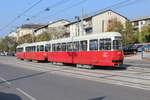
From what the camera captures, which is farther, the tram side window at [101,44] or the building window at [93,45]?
the building window at [93,45]

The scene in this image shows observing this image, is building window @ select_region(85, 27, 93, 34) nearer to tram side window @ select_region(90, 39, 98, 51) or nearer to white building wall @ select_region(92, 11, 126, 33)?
white building wall @ select_region(92, 11, 126, 33)

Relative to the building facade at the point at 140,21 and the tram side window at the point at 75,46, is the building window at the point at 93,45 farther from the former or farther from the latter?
the building facade at the point at 140,21

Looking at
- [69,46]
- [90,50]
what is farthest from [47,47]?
[90,50]

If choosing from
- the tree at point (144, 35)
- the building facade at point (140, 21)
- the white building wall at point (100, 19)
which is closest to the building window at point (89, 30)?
the white building wall at point (100, 19)

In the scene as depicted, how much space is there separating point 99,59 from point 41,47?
15366 mm

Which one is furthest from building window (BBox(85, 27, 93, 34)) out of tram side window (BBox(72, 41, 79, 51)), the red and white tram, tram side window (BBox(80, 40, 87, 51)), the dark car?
tram side window (BBox(80, 40, 87, 51))

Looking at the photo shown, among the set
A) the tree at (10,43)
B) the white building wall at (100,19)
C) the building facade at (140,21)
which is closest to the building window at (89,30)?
the white building wall at (100,19)

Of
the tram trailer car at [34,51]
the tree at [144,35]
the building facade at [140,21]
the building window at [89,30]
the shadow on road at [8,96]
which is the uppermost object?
the building facade at [140,21]

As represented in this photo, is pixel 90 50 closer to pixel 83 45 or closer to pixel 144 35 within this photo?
pixel 83 45

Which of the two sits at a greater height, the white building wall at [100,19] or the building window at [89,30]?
the white building wall at [100,19]

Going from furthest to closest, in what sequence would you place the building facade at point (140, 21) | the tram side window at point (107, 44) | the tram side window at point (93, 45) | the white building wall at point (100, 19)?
the building facade at point (140, 21) → the white building wall at point (100, 19) → the tram side window at point (93, 45) → the tram side window at point (107, 44)

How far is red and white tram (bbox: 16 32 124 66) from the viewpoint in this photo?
2056cm

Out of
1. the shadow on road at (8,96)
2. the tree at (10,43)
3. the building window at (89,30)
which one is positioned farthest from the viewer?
the tree at (10,43)

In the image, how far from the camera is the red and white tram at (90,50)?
20.6 meters
